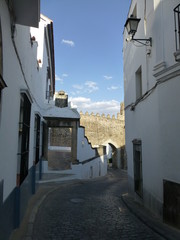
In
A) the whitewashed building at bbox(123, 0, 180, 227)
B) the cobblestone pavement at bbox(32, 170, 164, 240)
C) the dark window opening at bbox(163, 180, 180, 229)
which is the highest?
the whitewashed building at bbox(123, 0, 180, 227)

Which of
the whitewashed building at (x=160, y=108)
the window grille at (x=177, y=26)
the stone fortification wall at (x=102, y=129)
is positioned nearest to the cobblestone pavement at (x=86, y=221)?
the whitewashed building at (x=160, y=108)

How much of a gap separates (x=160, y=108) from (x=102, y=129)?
77.0 feet

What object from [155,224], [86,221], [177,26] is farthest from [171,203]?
[177,26]

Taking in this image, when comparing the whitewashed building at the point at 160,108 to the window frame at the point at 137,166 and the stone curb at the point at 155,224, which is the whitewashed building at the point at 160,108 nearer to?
the stone curb at the point at 155,224

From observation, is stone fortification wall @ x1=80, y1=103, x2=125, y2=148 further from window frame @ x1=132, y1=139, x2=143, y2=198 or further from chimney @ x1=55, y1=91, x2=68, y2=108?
window frame @ x1=132, y1=139, x2=143, y2=198

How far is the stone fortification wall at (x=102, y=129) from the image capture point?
2781cm

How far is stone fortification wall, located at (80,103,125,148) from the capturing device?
2781 centimetres

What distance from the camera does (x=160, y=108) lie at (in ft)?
16.6

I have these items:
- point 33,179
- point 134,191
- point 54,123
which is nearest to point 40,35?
point 54,123

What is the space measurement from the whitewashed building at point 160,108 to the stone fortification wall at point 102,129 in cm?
2071

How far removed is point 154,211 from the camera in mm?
5355

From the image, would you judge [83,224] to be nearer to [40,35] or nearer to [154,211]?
[154,211]

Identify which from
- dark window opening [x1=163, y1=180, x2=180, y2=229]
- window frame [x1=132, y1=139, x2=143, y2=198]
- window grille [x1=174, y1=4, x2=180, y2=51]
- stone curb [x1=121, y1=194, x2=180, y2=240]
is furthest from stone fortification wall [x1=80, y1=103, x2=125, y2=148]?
window grille [x1=174, y1=4, x2=180, y2=51]

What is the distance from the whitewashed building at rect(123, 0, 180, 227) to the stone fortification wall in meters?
20.7
